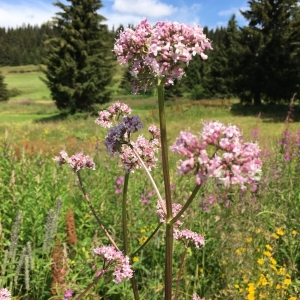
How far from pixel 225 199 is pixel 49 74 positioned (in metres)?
31.5

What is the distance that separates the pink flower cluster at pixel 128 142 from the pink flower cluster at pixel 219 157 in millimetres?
644

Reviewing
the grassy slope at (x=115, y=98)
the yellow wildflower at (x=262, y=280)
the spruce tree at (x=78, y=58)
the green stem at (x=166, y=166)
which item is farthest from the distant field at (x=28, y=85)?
the green stem at (x=166, y=166)

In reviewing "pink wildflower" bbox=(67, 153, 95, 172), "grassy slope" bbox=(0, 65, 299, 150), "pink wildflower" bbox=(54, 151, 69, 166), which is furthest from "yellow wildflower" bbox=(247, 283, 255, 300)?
"pink wildflower" bbox=(54, 151, 69, 166)

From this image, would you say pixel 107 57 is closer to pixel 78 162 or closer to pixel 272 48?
pixel 272 48

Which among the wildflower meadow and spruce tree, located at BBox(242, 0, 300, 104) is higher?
spruce tree, located at BBox(242, 0, 300, 104)

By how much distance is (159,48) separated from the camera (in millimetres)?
1667

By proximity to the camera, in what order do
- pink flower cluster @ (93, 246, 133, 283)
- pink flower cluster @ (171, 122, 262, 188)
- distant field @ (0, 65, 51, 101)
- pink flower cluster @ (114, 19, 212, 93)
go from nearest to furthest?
pink flower cluster @ (171, 122, 262, 188) < pink flower cluster @ (114, 19, 212, 93) < pink flower cluster @ (93, 246, 133, 283) < distant field @ (0, 65, 51, 101)

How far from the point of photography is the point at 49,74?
33.8m

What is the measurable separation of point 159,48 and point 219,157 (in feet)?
2.06

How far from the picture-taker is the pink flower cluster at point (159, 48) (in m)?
1.69

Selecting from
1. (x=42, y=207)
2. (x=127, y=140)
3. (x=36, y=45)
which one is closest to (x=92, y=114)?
(x=42, y=207)

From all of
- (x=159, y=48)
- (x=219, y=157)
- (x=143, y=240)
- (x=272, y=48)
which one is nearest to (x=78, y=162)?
(x=159, y=48)

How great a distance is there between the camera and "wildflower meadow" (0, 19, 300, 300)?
5.55 feet

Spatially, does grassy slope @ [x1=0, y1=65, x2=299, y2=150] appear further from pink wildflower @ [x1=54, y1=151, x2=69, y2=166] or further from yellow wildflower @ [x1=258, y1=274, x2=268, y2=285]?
yellow wildflower @ [x1=258, y1=274, x2=268, y2=285]
